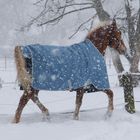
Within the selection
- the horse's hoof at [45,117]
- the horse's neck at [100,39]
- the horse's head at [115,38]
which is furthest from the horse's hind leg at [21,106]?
the horse's head at [115,38]

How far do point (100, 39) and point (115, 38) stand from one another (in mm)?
308

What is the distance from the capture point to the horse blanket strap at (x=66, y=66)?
6.52m

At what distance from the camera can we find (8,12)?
5297cm

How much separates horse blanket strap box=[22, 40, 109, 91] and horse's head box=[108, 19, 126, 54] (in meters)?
0.49

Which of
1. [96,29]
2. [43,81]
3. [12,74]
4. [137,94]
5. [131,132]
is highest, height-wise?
[96,29]

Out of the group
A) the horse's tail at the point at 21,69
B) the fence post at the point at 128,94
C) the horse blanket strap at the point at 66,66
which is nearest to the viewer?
the horse's tail at the point at 21,69

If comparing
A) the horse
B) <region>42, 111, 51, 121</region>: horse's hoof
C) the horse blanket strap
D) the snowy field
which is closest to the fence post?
the snowy field

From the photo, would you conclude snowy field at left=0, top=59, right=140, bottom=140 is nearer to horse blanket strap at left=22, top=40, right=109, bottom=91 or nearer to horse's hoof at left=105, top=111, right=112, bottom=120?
horse's hoof at left=105, top=111, right=112, bottom=120

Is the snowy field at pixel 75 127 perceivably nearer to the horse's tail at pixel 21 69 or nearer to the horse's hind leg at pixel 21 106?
the horse's hind leg at pixel 21 106

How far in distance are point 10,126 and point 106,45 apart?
7.53ft

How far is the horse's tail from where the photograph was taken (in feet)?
21.0

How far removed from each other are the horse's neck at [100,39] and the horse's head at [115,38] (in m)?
0.10

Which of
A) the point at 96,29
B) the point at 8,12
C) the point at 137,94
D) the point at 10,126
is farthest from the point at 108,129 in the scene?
the point at 8,12

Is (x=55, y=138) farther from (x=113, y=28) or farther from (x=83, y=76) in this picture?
(x=113, y=28)
